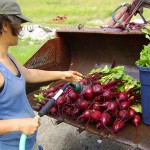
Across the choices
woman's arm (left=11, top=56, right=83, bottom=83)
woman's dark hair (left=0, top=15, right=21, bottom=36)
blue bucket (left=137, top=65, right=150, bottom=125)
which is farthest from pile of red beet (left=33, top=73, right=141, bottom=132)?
woman's dark hair (left=0, top=15, right=21, bottom=36)

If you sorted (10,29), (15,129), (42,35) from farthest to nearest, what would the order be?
(42,35), (10,29), (15,129)

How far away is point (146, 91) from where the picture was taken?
8.49 feet

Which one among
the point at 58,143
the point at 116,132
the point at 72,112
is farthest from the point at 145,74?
the point at 58,143

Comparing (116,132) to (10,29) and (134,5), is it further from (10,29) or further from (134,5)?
(134,5)

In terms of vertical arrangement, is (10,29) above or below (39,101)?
above

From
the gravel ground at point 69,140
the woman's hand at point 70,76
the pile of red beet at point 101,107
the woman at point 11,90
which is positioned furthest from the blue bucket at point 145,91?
the gravel ground at point 69,140

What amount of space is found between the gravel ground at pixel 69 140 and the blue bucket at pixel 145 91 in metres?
1.12

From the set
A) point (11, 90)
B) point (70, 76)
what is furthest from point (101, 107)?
point (11, 90)

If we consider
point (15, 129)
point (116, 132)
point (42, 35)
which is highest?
point (15, 129)

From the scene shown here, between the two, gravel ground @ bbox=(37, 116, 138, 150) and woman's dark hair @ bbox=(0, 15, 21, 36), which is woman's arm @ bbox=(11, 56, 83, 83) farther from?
gravel ground @ bbox=(37, 116, 138, 150)

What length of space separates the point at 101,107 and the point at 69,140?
1290mm

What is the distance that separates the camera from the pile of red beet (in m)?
2.78

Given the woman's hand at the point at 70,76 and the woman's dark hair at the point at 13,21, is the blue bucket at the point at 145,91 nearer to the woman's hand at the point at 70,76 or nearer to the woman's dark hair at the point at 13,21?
the woman's hand at the point at 70,76

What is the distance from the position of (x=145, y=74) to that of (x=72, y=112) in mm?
810
